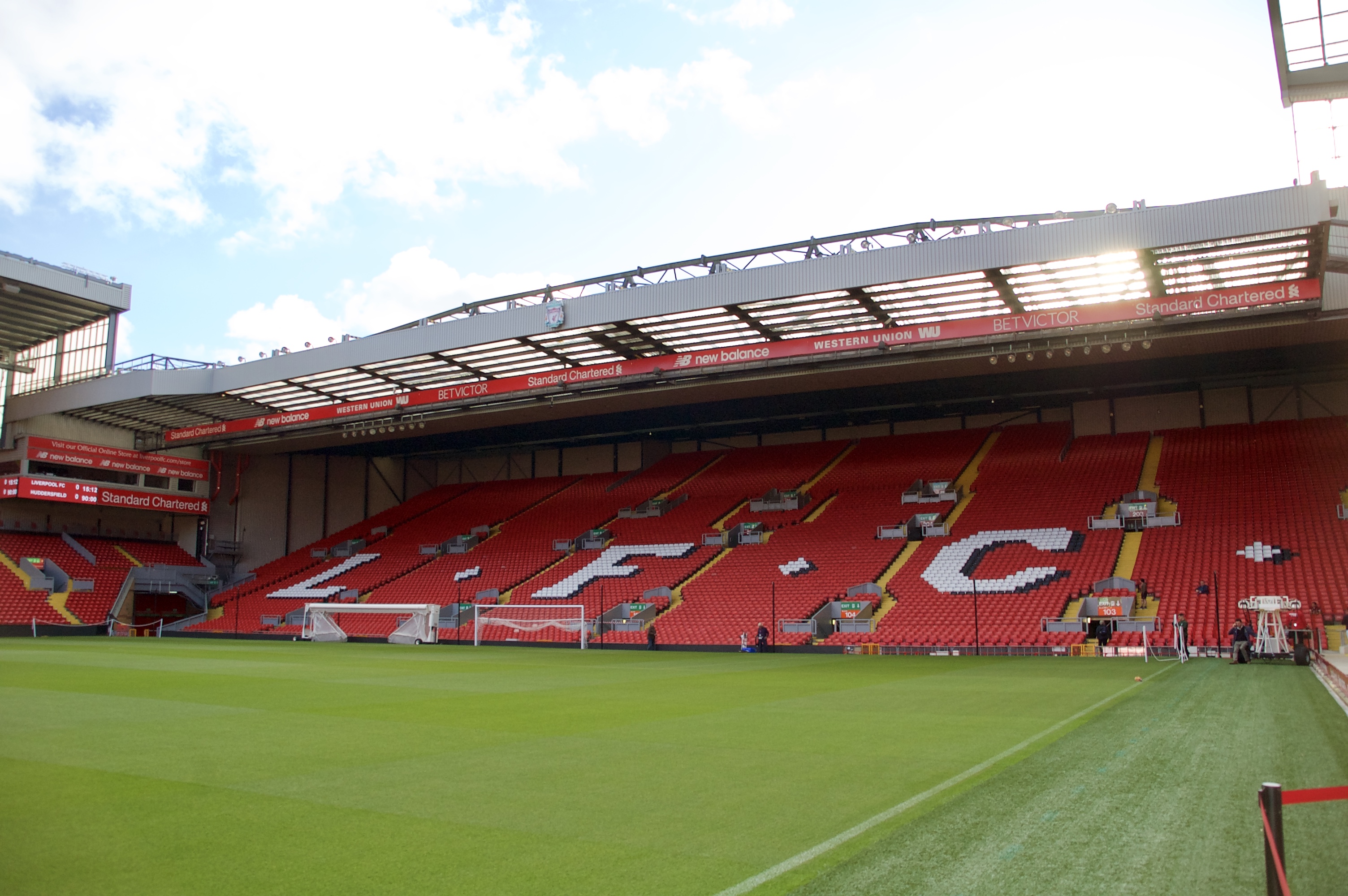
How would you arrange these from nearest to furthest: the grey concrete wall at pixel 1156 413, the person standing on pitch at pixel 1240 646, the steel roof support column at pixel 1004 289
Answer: the person standing on pitch at pixel 1240 646, the steel roof support column at pixel 1004 289, the grey concrete wall at pixel 1156 413

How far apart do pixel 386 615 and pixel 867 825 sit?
35.6 m

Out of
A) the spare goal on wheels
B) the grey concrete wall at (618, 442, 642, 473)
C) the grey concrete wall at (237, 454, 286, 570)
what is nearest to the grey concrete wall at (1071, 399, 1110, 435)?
the grey concrete wall at (618, 442, 642, 473)

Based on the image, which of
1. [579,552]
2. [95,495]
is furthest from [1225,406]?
[95,495]

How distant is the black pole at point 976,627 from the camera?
26781 millimetres

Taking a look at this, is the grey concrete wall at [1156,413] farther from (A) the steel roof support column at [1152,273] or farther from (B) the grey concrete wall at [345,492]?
(B) the grey concrete wall at [345,492]

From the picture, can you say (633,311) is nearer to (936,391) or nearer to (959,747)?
(936,391)

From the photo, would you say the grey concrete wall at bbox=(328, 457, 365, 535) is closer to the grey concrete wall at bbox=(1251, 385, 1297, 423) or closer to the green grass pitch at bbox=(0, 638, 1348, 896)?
the green grass pitch at bbox=(0, 638, 1348, 896)

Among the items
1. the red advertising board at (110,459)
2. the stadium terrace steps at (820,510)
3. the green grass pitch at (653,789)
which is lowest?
the green grass pitch at (653,789)

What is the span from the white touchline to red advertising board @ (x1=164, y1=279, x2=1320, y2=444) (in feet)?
65.0

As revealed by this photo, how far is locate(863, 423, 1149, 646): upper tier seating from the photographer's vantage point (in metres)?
28.4

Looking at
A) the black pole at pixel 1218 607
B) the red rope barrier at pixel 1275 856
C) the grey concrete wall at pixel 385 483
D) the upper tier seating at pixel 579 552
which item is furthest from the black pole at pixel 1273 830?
the grey concrete wall at pixel 385 483

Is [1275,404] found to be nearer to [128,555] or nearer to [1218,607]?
[1218,607]

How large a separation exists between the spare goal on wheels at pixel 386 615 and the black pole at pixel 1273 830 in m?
34.4

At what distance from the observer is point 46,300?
38281 millimetres
